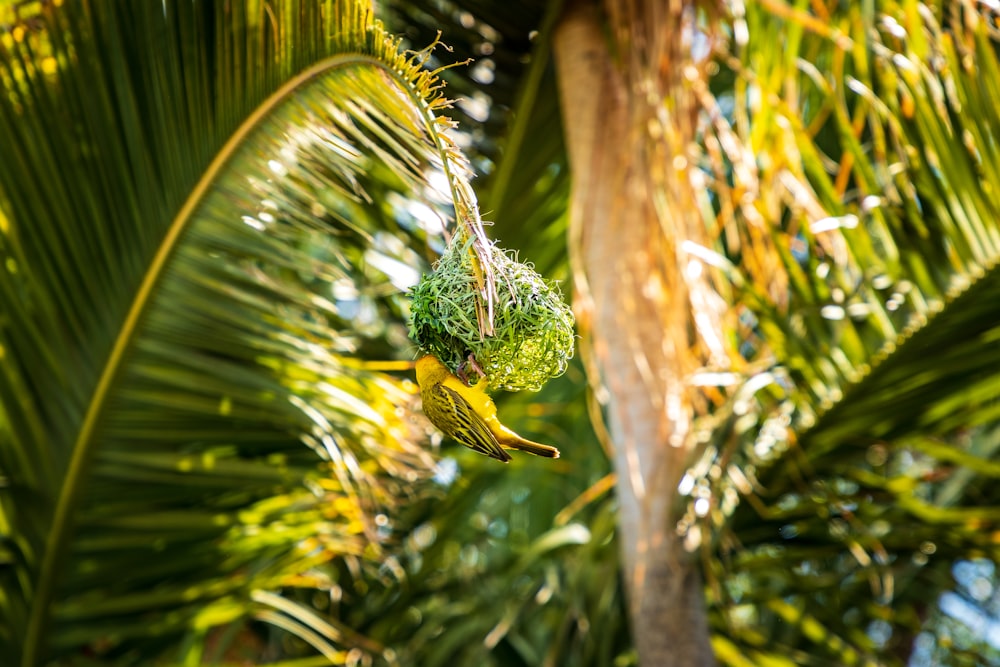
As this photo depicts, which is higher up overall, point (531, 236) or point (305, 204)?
point (305, 204)

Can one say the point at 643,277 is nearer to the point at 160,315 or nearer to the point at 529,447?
the point at 160,315

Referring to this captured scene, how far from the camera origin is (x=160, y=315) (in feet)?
8.02

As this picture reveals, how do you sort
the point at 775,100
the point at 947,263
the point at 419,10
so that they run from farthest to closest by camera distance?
the point at 419,10, the point at 775,100, the point at 947,263

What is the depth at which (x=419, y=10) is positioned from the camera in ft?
10.9

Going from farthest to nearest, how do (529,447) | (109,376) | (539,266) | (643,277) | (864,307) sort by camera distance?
(539,266) < (643,277) < (864,307) < (109,376) < (529,447)

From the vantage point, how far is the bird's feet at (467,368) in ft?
5.20

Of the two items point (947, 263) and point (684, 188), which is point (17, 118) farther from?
point (947, 263)

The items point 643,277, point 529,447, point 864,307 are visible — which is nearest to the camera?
point 529,447

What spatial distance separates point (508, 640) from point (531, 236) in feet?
4.14

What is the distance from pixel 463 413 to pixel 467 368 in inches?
7.1

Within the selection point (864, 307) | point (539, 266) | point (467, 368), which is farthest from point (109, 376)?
point (864, 307)

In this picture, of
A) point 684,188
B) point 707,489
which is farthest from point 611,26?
point 707,489

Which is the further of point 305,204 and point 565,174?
point 565,174

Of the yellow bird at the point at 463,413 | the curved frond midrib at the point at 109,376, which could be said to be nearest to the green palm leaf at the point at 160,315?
the curved frond midrib at the point at 109,376
